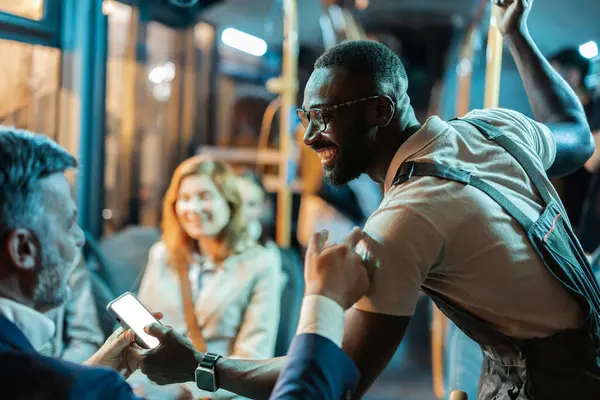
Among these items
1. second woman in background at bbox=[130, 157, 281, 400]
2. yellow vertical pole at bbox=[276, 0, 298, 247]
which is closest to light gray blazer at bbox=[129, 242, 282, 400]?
second woman in background at bbox=[130, 157, 281, 400]

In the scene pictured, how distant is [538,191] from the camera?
1.58 meters

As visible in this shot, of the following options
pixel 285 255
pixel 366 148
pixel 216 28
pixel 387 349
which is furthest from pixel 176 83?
pixel 387 349

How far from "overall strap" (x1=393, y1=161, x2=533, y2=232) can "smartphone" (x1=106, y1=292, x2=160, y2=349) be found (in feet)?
2.34

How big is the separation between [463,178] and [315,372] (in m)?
0.52

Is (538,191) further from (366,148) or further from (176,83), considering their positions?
(176,83)

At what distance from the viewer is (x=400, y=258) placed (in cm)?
134

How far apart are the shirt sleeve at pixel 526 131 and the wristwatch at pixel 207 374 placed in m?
0.91

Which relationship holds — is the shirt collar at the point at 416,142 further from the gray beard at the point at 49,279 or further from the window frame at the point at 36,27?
the window frame at the point at 36,27

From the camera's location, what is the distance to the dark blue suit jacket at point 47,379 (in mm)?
1126

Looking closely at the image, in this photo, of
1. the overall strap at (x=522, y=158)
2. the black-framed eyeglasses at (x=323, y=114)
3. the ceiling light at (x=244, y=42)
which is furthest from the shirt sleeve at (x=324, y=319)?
the ceiling light at (x=244, y=42)

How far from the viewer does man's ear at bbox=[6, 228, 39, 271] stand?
125 cm

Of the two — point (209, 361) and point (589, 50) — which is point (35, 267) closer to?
point (209, 361)

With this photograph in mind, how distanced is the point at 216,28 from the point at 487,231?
4.36 meters

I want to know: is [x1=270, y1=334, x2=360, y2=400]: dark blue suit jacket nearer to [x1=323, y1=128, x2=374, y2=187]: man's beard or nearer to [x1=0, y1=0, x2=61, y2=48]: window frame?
[x1=323, y1=128, x2=374, y2=187]: man's beard
